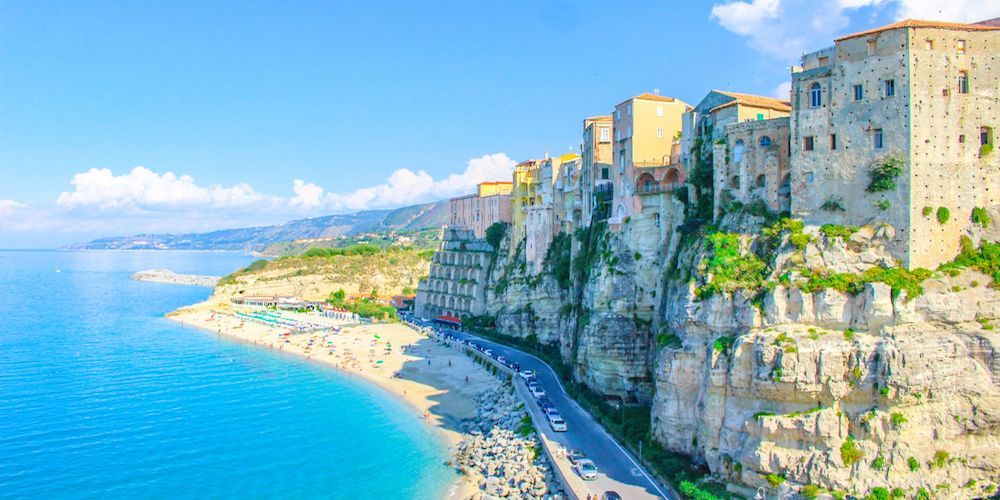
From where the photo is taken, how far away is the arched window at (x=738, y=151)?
34.8 m

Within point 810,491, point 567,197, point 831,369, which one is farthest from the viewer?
point 567,197

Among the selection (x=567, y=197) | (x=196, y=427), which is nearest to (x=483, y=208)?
(x=567, y=197)

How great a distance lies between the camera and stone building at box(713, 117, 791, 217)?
109 ft

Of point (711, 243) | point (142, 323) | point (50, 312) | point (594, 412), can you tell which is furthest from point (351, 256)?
point (711, 243)

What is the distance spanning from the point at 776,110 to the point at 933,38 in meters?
9.17

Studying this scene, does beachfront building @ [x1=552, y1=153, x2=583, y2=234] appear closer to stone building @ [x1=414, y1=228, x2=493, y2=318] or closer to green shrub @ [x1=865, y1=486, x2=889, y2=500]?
stone building @ [x1=414, y1=228, x2=493, y2=318]

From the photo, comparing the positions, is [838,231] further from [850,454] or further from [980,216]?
[850,454]

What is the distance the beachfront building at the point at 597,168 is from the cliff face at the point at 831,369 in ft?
66.6

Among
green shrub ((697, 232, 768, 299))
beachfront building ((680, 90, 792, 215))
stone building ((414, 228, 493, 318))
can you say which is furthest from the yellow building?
green shrub ((697, 232, 768, 299))

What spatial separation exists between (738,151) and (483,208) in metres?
57.0

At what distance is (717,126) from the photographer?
38.1m

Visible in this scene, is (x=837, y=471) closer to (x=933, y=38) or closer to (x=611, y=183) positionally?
(x=933, y=38)

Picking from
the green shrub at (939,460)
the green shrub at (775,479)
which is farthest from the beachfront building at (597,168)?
the green shrub at (939,460)

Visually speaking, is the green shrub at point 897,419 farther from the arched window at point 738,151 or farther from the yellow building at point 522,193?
the yellow building at point 522,193
